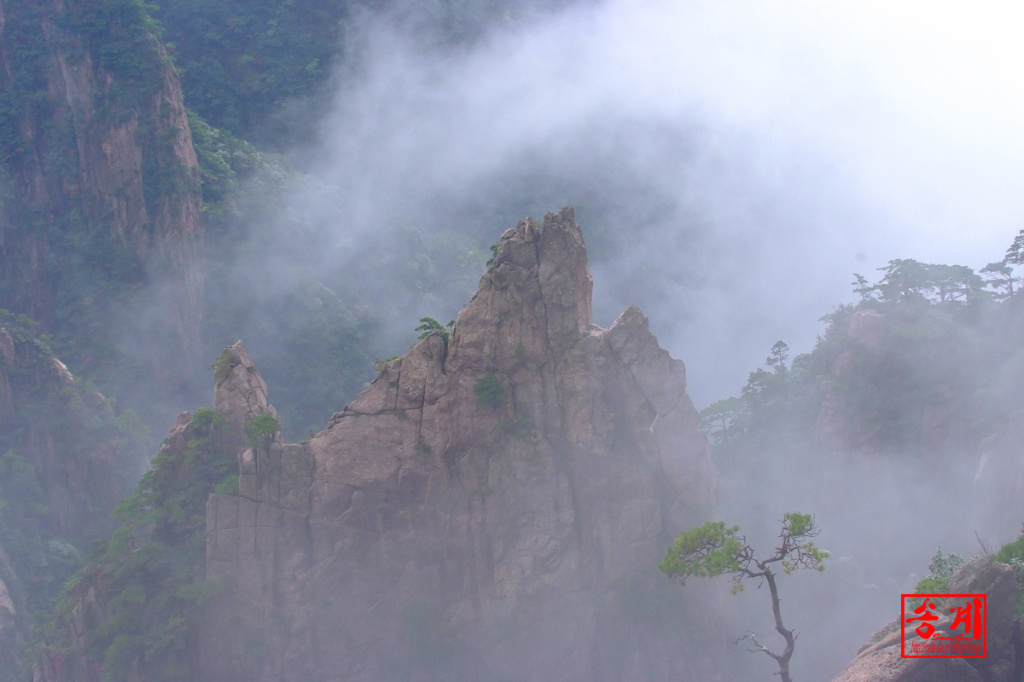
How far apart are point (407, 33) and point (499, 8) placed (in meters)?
14.1

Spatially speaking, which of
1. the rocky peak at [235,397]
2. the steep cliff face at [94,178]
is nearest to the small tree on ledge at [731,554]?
the rocky peak at [235,397]

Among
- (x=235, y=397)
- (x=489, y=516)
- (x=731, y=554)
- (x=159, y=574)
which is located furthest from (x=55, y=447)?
(x=731, y=554)

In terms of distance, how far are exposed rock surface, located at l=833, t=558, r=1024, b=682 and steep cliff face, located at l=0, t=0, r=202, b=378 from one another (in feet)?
206

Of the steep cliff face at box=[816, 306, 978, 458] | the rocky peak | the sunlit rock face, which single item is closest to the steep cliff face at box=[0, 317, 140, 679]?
the rocky peak

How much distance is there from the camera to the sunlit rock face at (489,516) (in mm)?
43031

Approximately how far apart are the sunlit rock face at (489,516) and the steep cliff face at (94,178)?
1439 inches

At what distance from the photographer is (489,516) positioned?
44.4 m

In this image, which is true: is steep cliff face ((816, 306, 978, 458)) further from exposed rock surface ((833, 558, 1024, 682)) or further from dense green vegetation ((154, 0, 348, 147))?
dense green vegetation ((154, 0, 348, 147))

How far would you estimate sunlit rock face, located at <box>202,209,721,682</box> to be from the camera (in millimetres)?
43031

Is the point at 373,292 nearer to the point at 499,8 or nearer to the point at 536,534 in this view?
the point at 536,534

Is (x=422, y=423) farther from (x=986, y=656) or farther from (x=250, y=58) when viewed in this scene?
(x=250, y=58)

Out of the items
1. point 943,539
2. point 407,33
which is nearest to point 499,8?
point 407,33

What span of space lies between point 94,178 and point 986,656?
73446 millimetres

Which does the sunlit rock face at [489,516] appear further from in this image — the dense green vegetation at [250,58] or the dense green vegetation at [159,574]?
the dense green vegetation at [250,58]
